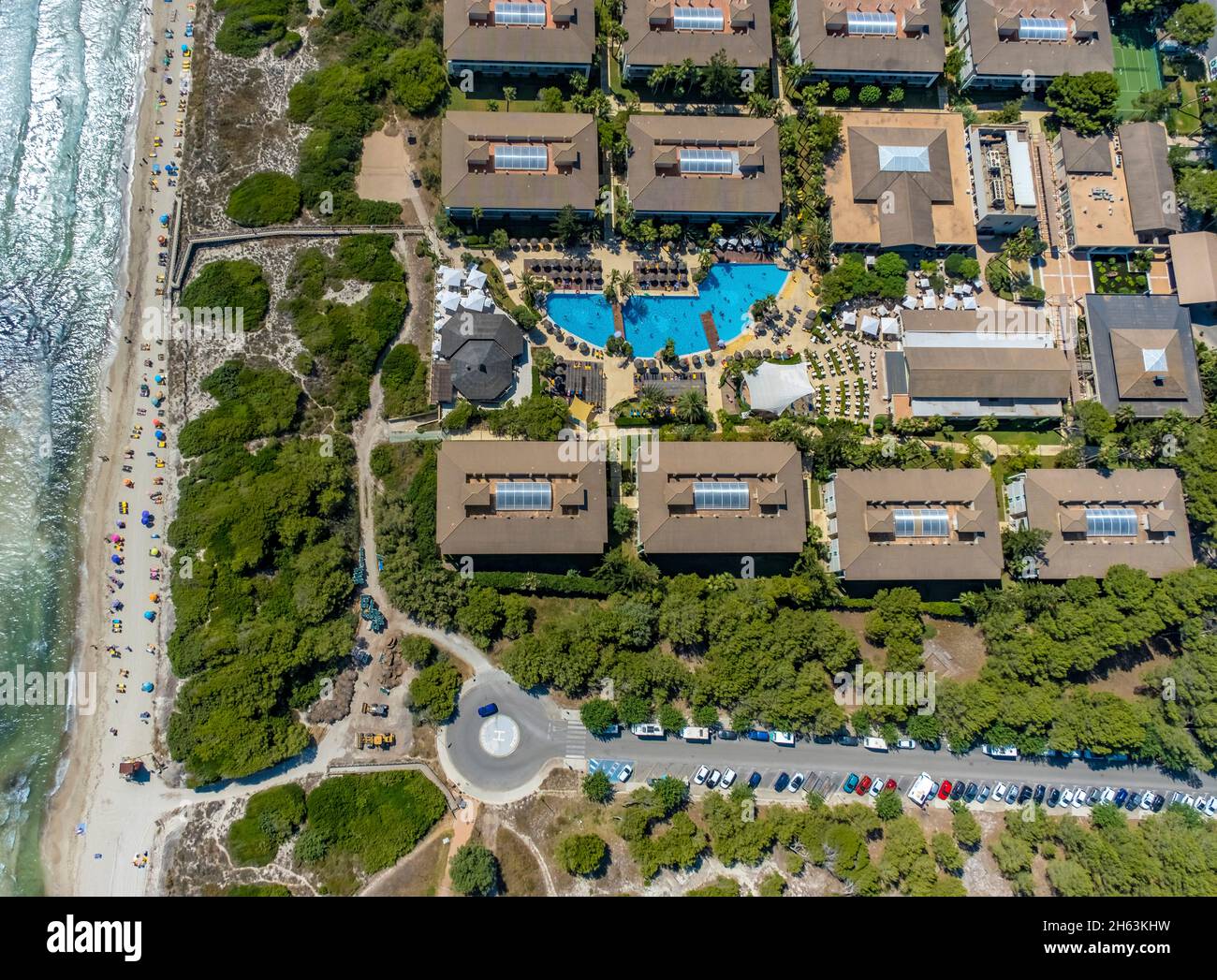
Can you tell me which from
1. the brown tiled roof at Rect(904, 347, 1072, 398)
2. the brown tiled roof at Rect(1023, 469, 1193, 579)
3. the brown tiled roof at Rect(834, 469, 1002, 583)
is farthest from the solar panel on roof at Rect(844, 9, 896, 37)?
the brown tiled roof at Rect(1023, 469, 1193, 579)

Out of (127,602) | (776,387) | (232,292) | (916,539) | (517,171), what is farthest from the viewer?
(232,292)

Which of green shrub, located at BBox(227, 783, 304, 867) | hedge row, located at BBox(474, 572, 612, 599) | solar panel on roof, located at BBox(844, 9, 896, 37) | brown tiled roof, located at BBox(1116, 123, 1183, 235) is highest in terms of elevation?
solar panel on roof, located at BBox(844, 9, 896, 37)

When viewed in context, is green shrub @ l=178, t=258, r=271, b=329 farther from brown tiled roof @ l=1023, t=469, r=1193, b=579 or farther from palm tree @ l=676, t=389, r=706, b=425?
brown tiled roof @ l=1023, t=469, r=1193, b=579

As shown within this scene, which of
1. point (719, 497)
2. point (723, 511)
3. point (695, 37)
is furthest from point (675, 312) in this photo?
point (695, 37)

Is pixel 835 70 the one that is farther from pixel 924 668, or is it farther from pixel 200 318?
pixel 200 318

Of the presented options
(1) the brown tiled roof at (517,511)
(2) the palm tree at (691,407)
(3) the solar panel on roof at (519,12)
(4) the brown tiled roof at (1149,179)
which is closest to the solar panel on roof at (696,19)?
(3) the solar panel on roof at (519,12)

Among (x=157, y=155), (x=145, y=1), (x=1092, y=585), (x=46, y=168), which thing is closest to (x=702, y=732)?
(x=1092, y=585)

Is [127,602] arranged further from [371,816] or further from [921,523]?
[921,523]

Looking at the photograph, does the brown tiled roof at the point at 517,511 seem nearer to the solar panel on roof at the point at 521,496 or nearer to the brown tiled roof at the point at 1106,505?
the solar panel on roof at the point at 521,496
